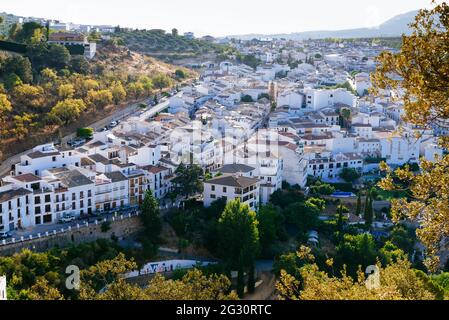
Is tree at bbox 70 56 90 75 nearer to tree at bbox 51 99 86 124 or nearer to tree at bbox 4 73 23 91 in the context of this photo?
tree at bbox 4 73 23 91

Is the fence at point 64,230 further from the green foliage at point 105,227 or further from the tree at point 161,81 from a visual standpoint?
the tree at point 161,81

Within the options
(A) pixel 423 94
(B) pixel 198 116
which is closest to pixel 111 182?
(B) pixel 198 116

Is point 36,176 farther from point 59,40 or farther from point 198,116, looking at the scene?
point 59,40

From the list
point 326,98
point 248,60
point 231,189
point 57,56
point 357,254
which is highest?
point 248,60

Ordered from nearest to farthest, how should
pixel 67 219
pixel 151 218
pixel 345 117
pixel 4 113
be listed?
pixel 67 219 < pixel 151 218 < pixel 4 113 < pixel 345 117

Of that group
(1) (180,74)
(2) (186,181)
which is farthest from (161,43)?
(2) (186,181)

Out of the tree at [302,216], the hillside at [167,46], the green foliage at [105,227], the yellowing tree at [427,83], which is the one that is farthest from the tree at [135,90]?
the yellowing tree at [427,83]

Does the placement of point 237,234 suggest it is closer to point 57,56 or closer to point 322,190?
point 322,190
